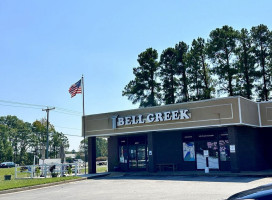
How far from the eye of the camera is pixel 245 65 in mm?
36938

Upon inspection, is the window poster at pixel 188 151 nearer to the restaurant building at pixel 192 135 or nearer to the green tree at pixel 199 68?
the restaurant building at pixel 192 135

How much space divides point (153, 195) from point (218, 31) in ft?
92.7

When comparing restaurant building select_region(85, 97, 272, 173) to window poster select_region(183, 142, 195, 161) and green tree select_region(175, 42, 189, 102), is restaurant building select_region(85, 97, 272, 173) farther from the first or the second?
green tree select_region(175, 42, 189, 102)

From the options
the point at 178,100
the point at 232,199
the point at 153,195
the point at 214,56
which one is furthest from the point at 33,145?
the point at 232,199

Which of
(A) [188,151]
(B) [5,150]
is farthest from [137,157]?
(B) [5,150]

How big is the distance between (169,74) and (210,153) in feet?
67.9

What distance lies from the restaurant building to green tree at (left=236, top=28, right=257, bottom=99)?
12.1 m

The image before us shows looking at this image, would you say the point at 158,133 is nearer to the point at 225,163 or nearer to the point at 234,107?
the point at 225,163

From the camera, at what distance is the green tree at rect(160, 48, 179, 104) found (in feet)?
140

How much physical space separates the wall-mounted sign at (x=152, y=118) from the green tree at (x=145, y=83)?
17047 millimetres

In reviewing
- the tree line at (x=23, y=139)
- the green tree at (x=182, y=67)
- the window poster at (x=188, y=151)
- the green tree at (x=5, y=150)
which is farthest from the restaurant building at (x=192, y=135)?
the green tree at (x=5, y=150)

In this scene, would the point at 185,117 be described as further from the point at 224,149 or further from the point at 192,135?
the point at 224,149

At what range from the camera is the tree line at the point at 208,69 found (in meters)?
36.4

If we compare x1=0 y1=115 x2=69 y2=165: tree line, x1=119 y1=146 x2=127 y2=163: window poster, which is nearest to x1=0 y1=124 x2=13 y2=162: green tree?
x1=0 y1=115 x2=69 y2=165: tree line
